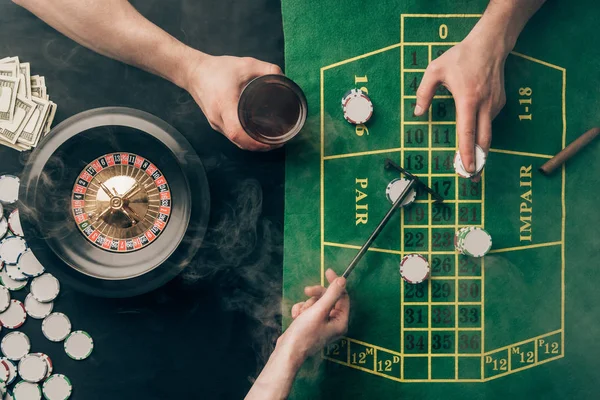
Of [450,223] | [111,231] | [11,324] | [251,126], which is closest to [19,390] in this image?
[11,324]

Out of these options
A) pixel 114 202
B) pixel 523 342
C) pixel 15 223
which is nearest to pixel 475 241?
pixel 523 342

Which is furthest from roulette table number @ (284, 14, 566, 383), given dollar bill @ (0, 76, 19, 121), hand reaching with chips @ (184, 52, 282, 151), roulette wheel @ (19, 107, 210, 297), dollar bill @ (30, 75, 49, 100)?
dollar bill @ (0, 76, 19, 121)

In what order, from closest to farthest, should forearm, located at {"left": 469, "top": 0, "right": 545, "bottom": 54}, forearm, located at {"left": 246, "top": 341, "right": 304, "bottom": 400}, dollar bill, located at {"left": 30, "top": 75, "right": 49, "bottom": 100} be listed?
forearm, located at {"left": 246, "top": 341, "right": 304, "bottom": 400}
forearm, located at {"left": 469, "top": 0, "right": 545, "bottom": 54}
dollar bill, located at {"left": 30, "top": 75, "right": 49, "bottom": 100}

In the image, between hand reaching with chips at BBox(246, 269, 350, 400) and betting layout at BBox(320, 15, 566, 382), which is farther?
betting layout at BBox(320, 15, 566, 382)

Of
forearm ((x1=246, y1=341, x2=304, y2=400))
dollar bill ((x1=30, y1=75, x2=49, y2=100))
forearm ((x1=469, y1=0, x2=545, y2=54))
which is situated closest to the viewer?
forearm ((x1=246, y1=341, x2=304, y2=400))

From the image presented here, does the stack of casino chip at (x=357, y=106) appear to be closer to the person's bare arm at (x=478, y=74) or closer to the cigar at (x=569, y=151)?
the person's bare arm at (x=478, y=74)

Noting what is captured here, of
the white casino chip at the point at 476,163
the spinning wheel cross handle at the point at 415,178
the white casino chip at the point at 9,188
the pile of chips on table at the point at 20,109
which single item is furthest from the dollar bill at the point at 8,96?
the white casino chip at the point at 476,163

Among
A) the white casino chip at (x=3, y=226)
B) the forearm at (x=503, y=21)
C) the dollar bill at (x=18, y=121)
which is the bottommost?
the white casino chip at (x=3, y=226)

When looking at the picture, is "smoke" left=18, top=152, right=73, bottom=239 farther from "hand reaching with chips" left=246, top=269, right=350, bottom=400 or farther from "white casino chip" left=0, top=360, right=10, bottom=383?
"hand reaching with chips" left=246, top=269, right=350, bottom=400
